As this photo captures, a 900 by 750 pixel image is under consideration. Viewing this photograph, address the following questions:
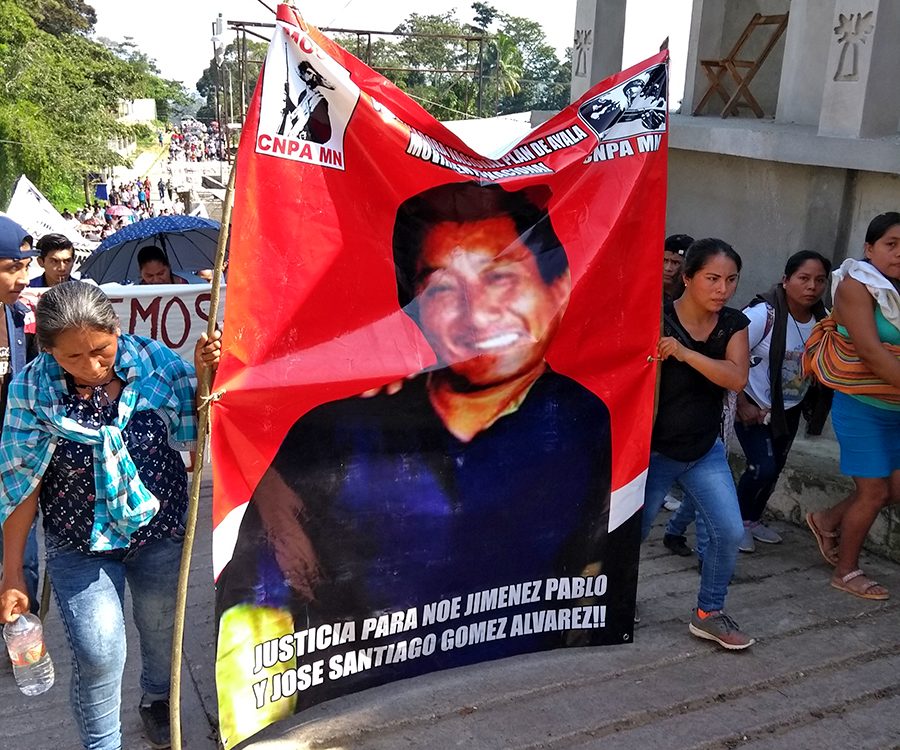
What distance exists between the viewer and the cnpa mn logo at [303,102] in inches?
115

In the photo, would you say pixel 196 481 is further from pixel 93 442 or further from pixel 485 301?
pixel 485 301

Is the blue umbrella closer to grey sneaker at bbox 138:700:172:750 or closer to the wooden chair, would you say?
grey sneaker at bbox 138:700:172:750

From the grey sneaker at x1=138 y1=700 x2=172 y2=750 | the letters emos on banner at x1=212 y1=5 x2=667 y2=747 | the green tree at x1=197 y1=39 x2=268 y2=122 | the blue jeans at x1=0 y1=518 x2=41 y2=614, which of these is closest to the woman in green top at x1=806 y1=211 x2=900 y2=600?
the letters emos on banner at x1=212 y1=5 x2=667 y2=747

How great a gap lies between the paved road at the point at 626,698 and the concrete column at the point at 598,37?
5.86 meters

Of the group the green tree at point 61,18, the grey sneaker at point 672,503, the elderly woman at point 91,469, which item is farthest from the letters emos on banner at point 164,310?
the green tree at point 61,18

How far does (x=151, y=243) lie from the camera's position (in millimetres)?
6781

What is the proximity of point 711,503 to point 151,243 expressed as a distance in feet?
14.7

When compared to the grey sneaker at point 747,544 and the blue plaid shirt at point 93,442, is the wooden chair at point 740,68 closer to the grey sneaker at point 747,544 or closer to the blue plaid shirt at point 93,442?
the grey sneaker at point 747,544

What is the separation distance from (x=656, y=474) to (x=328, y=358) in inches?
64.3

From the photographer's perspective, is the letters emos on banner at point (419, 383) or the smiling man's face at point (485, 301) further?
the smiling man's face at point (485, 301)

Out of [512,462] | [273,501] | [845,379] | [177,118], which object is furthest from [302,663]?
[177,118]

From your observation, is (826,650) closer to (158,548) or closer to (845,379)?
(845,379)

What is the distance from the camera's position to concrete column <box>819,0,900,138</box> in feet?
18.8

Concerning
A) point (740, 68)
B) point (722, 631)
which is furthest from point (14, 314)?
point (740, 68)
